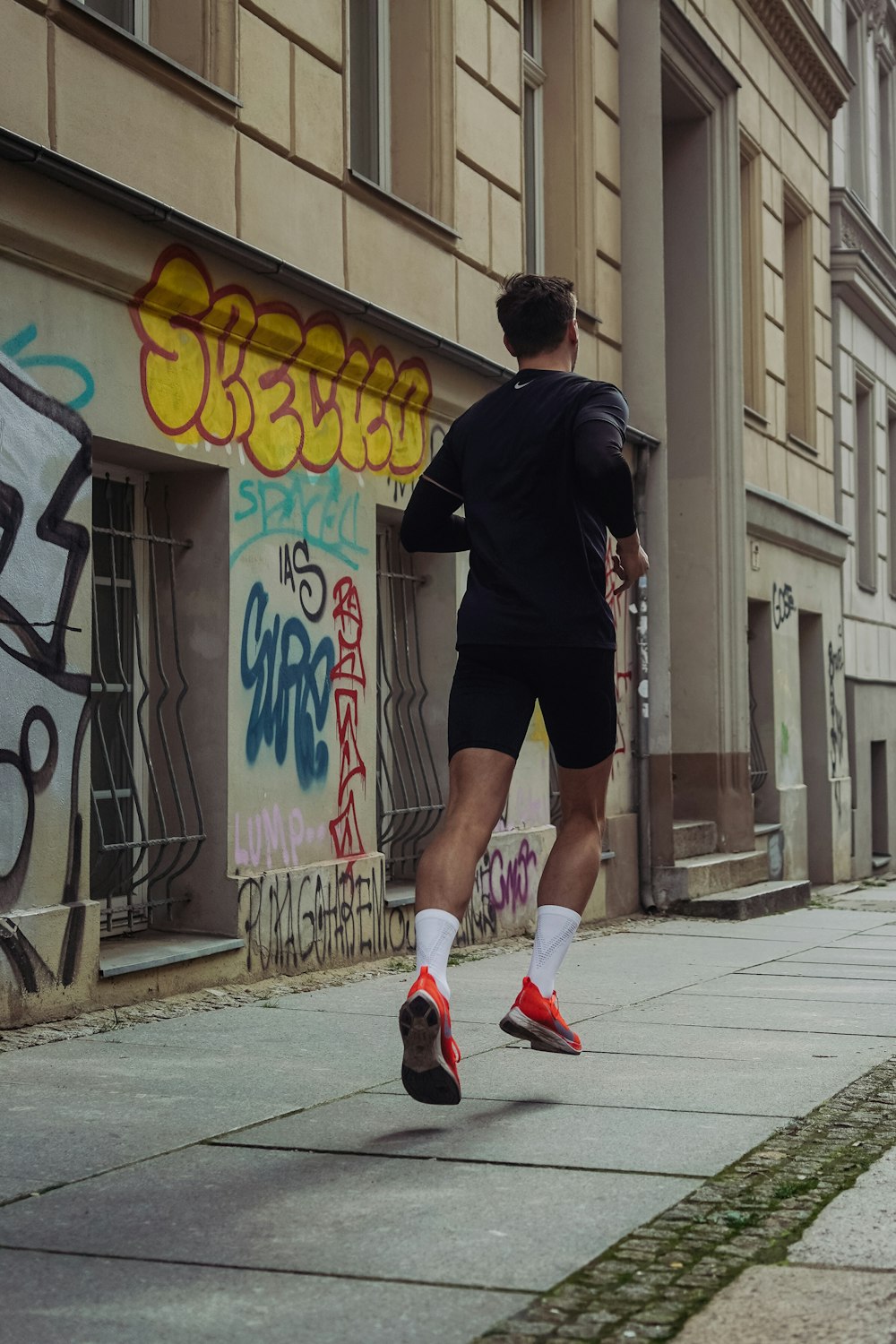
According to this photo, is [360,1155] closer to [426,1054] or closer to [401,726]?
[426,1054]

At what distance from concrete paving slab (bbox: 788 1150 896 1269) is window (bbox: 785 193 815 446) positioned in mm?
13513

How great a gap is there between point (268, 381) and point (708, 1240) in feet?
15.6

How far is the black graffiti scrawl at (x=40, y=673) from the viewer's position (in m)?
5.39

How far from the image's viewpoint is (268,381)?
7.08 m

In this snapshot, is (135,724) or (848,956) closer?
(135,724)

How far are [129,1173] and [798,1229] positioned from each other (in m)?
1.26

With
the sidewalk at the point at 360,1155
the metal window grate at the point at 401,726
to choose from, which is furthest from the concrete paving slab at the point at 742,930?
the sidewalk at the point at 360,1155

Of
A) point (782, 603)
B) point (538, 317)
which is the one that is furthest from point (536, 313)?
point (782, 603)

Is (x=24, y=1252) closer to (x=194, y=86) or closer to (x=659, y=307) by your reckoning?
(x=194, y=86)

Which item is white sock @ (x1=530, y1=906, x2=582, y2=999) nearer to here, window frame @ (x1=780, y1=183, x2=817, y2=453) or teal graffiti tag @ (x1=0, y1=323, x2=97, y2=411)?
teal graffiti tag @ (x1=0, y1=323, x2=97, y2=411)

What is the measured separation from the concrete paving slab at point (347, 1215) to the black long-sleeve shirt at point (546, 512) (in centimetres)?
127

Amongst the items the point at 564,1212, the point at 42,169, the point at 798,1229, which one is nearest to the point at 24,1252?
the point at 564,1212

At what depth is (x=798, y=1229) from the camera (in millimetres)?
3055

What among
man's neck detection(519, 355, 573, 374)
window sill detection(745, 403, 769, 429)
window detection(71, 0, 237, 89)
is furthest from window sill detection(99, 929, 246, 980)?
window sill detection(745, 403, 769, 429)
